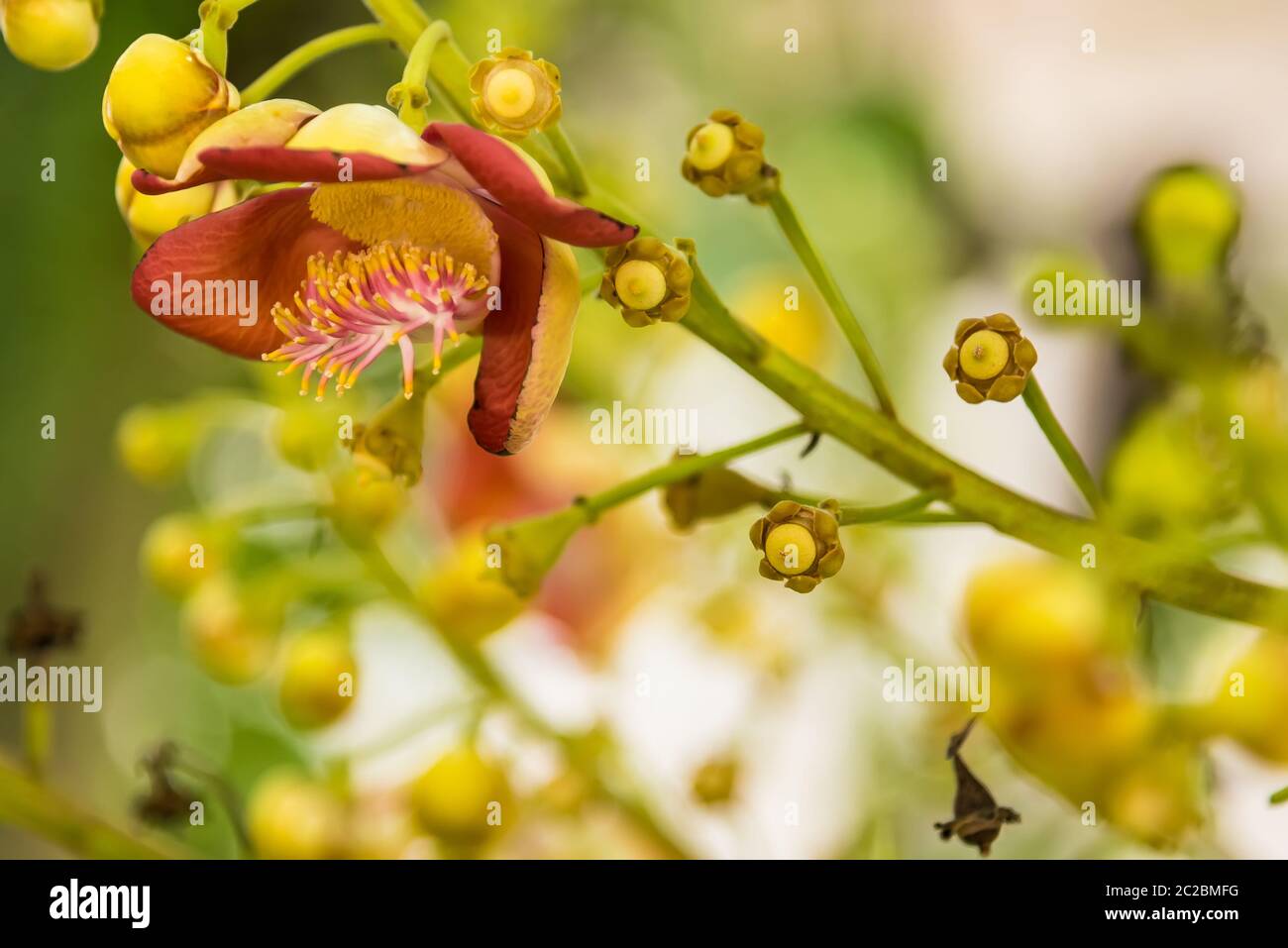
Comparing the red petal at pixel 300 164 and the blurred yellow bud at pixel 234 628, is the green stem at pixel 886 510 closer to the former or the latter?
the red petal at pixel 300 164

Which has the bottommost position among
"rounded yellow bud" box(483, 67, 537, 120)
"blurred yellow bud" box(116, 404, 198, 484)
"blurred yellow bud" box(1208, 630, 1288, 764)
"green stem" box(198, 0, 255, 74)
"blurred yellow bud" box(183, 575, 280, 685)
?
"blurred yellow bud" box(1208, 630, 1288, 764)

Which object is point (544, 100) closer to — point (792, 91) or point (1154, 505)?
point (1154, 505)

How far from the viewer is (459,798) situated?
44cm

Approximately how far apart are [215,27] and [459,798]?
249 mm

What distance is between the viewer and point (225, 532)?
49 cm

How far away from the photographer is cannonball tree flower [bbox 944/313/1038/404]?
309mm

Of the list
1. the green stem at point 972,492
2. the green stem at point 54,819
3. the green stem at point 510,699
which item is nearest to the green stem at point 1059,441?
the green stem at point 972,492

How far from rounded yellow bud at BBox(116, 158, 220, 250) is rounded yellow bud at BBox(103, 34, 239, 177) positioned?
3cm

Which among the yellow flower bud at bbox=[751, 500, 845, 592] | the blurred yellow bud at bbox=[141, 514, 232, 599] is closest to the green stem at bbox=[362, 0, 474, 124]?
the yellow flower bud at bbox=[751, 500, 845, 592]

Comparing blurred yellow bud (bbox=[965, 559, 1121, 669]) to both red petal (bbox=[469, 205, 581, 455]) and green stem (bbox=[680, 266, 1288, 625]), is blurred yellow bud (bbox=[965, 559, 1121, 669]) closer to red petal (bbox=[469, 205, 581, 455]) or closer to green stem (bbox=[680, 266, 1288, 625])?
green stem (bbox=[680, 266, 1288, 625])

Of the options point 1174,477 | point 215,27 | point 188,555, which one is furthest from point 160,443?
point 1174,477

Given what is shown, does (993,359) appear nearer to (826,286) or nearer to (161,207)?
(826,286)

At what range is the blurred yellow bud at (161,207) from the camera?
1.04ft

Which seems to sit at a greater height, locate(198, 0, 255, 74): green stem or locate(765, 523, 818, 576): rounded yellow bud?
locate(198, 0, 255, 74): green stem
